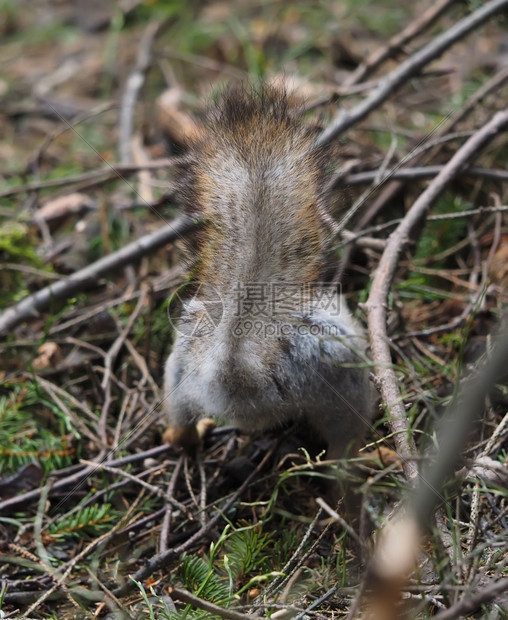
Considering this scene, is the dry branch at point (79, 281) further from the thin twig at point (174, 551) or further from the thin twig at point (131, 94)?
the thin twig at point (174, 551)

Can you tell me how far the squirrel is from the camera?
5.57 ft

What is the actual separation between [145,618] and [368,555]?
679mm

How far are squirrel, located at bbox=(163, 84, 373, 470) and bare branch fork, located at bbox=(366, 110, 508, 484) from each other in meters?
0.08

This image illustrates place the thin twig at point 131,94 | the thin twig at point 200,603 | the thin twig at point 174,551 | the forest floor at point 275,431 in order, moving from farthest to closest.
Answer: the thin twig at point 131,94, the thin twig at point 174,551, the forest floor at point 275,431, the thin twig at point 200,603

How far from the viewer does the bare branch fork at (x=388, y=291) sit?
1652 millimetres

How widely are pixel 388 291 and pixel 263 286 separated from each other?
582 mm

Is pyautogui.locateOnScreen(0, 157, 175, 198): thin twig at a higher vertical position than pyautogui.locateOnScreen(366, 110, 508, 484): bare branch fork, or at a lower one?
higher

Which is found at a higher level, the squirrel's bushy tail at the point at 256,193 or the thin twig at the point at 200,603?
the squirrel's bushy tail at the point at 256,193

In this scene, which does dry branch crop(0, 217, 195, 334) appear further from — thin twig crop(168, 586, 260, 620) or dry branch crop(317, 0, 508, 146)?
thin twig crop(168, 586, 260, 620)

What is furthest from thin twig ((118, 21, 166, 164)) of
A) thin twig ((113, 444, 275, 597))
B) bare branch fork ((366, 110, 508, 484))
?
thin twig ((113, 444, 275, 597))

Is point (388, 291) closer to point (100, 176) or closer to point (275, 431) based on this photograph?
point (275, 431)

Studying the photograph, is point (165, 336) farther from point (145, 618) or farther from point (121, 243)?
point (145, 618)

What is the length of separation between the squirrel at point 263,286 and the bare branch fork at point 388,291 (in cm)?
8
